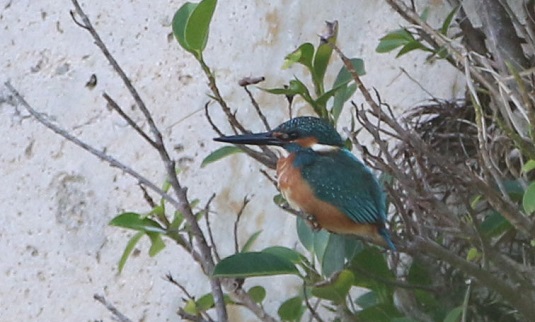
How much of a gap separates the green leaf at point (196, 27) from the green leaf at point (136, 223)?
0.23 m

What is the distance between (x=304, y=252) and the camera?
71.3 inches

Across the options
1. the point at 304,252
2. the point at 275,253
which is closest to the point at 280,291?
the point at 304,252

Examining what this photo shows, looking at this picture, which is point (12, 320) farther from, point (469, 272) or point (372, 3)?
point (469, 272)

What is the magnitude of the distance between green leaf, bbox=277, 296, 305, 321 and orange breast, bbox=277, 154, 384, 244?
18 centimetres

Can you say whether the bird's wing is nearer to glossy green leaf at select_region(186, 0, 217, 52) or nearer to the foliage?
the foliage

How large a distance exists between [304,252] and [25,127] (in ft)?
2.09

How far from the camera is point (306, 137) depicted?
4.61 feet

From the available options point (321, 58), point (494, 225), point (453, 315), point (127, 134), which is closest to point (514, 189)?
point (494, 225)

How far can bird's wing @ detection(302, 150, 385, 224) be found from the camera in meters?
1.32

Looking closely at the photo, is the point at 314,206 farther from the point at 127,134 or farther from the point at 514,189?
the point at 127,134

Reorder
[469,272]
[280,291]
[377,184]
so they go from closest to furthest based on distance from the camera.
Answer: [469,272] → [377,184] → [280,291]

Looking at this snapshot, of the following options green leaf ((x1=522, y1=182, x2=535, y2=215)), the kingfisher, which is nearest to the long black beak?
the kingfisher

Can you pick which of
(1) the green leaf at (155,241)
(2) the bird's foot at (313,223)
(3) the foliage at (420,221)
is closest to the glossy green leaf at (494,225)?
(3) the foliage at (420,221)

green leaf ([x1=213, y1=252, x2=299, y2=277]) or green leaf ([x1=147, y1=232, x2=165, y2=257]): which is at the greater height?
green leaf ([x1=147, y1=232, x2=165, y2=257])
